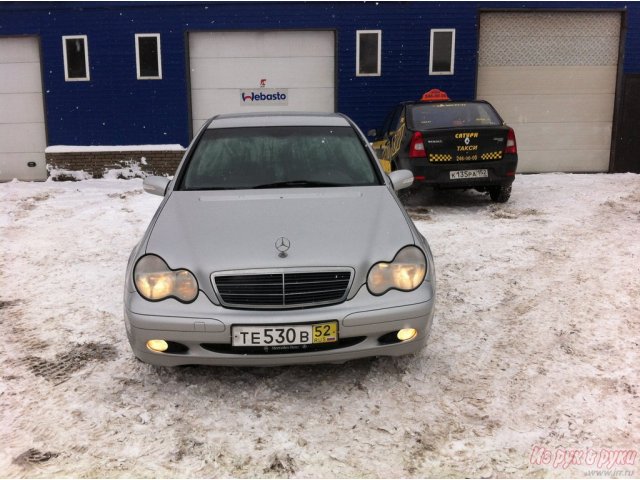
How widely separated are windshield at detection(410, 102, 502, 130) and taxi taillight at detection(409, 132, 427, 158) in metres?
0.35

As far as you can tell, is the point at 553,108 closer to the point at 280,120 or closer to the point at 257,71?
the point at 257,71

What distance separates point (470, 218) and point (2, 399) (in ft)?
19.2

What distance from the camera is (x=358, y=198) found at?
3.65 meters

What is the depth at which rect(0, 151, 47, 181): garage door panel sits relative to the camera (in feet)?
40.2

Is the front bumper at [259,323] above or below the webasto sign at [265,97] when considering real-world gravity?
below

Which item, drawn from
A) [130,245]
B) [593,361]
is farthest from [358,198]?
[130,245]

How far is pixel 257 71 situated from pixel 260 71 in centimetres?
6

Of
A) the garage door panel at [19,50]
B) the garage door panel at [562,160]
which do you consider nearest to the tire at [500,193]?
the garage door panel at [562,160]

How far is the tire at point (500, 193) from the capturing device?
834 cm

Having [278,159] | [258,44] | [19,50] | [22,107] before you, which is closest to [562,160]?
[258,44]

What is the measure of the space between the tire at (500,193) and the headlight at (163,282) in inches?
251

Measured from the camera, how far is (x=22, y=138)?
12.2 metres

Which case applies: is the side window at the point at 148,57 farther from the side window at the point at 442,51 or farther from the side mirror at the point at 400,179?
the side mirror at the point at 400,179

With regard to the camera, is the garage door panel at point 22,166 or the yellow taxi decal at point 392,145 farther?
the garage door panel at point 22,166
